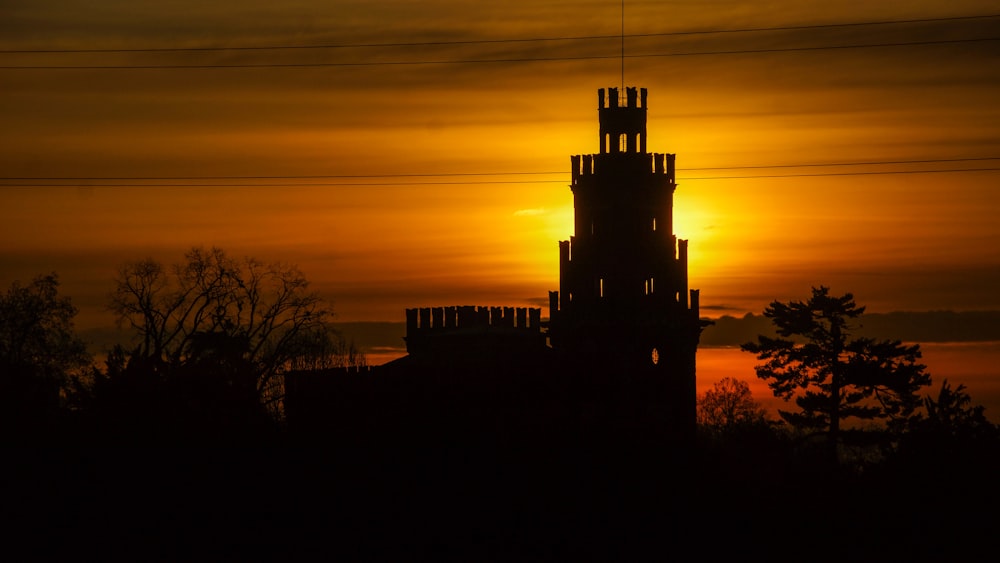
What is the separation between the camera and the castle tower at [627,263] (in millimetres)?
82750

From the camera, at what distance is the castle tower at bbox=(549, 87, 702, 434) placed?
8275 cm

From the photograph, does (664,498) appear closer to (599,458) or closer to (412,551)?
(599,458)

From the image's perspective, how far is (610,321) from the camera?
82.9 metres

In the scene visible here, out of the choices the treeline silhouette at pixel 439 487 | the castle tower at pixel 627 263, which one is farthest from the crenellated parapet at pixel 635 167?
the treeline silhouette at pixel 439 487

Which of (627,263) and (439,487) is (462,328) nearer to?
(627,263)

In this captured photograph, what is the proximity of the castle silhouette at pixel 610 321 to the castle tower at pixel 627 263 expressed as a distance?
0.17 ft

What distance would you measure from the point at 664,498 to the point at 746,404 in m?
60.6

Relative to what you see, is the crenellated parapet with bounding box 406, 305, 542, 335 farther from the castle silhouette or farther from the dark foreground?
the dark foreground

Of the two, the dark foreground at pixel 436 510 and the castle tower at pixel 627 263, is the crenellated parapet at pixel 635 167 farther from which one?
the dark foreground at pixel 436 510

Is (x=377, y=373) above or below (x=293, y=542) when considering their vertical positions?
above

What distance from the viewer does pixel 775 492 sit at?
56.6 m

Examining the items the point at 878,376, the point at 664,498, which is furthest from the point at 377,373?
the point at 878,376

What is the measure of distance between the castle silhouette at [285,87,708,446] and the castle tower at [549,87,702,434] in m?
0.05

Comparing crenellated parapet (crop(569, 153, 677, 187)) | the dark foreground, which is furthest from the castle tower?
the dark foreground
